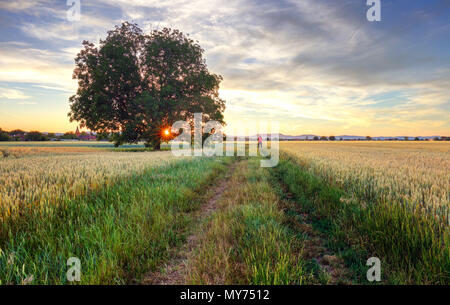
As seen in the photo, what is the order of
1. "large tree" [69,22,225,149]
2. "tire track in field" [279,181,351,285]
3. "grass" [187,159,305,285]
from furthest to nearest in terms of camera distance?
1. "large tree" [69,22,225,149]
2. "tire track in field" [279,181,351,285]
3. "grass" [187,159,305,285]

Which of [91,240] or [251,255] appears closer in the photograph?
[251,255]

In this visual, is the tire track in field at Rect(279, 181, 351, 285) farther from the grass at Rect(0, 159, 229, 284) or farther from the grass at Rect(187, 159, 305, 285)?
the grass at Rect(0, 159, 229, 284)

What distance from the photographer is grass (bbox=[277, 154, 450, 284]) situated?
242 centimetres

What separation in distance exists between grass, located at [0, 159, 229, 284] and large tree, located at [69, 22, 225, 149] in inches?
840

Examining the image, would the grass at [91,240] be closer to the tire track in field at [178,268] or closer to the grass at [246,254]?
the tire track in field at [178,268]

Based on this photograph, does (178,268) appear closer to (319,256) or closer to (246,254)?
(246,254)

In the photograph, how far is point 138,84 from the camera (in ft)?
85.5

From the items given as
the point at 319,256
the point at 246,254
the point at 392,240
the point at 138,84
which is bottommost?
the point at 319,256

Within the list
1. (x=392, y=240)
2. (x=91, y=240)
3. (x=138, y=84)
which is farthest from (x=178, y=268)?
(x=138, y=84)

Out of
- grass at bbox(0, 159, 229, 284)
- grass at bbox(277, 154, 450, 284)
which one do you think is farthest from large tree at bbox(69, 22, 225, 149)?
grass at bbox(277, 154, 450, 284)

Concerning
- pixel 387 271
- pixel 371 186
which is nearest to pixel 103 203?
pixel 387 271

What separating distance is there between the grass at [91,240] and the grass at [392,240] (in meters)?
3.22

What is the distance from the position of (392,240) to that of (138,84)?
97.3 ft
